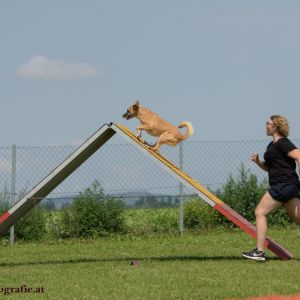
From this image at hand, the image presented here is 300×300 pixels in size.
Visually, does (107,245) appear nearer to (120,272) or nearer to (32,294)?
(120,272)

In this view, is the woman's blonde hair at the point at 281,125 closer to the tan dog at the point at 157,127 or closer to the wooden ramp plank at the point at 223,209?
the wooden ramp plank at the point at 223,209

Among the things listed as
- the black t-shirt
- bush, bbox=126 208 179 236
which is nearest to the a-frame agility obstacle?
the black t-shirt

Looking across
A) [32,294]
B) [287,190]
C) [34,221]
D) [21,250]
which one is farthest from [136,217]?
[32,294]

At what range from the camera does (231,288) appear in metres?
6.15

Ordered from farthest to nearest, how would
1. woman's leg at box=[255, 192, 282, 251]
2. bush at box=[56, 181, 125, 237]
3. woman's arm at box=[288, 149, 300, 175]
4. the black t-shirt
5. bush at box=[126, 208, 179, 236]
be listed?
bush at box=[126, 208, 179, 236] < bush at box=[56, 181, 125, 237] < woman's leg at box=[255, 192, 282, 251] < the black t-shirt < woman's arm at box=[288, 149, 300, 175]

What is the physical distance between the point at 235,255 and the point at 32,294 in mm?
3485

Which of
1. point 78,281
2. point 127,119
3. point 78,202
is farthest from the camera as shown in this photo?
point 78,202

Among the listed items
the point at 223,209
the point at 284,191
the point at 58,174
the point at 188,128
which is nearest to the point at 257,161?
the point at 284,191

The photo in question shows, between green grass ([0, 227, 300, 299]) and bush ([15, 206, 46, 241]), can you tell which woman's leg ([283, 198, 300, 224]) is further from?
bush ([15, 206, 46, 241])

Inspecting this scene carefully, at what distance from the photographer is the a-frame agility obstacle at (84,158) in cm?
813

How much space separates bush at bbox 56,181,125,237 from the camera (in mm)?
12977

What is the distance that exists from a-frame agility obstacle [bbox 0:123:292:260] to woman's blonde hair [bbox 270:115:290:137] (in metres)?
1.03

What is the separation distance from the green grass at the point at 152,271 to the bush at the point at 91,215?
1246mm

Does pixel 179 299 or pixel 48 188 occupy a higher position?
pixel 48 188
